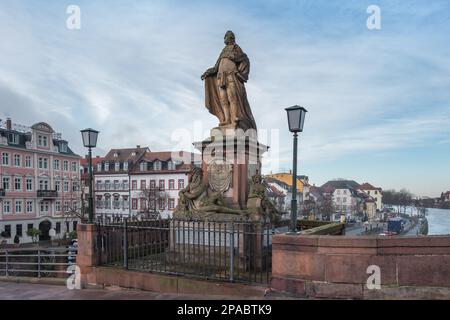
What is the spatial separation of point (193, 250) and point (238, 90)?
4.79 metres

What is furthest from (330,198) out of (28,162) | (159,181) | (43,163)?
(28,162)

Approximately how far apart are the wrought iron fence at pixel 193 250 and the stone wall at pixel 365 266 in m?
1.31

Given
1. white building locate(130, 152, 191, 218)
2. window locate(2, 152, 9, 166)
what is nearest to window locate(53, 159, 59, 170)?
window locate(2, 152, 9, 166)

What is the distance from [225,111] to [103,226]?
15.5 ft

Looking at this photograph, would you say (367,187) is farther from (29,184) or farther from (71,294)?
(71,294)

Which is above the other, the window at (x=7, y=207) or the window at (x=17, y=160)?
the window at (x=17, y=160)

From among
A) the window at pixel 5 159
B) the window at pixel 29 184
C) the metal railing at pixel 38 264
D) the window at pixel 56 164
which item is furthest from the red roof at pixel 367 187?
the metal railing at pixel 38 264

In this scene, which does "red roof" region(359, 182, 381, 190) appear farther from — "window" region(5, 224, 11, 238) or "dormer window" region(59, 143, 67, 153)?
"window" region(5, 224, 11, 238)

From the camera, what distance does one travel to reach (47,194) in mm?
46094

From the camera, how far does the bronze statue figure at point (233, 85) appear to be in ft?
33.1

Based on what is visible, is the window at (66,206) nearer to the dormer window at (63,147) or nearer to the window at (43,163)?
the window at (43,163)

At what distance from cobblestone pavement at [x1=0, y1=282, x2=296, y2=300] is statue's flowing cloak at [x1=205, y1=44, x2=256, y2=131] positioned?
5227 millimetres

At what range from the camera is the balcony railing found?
45372 millimetres
